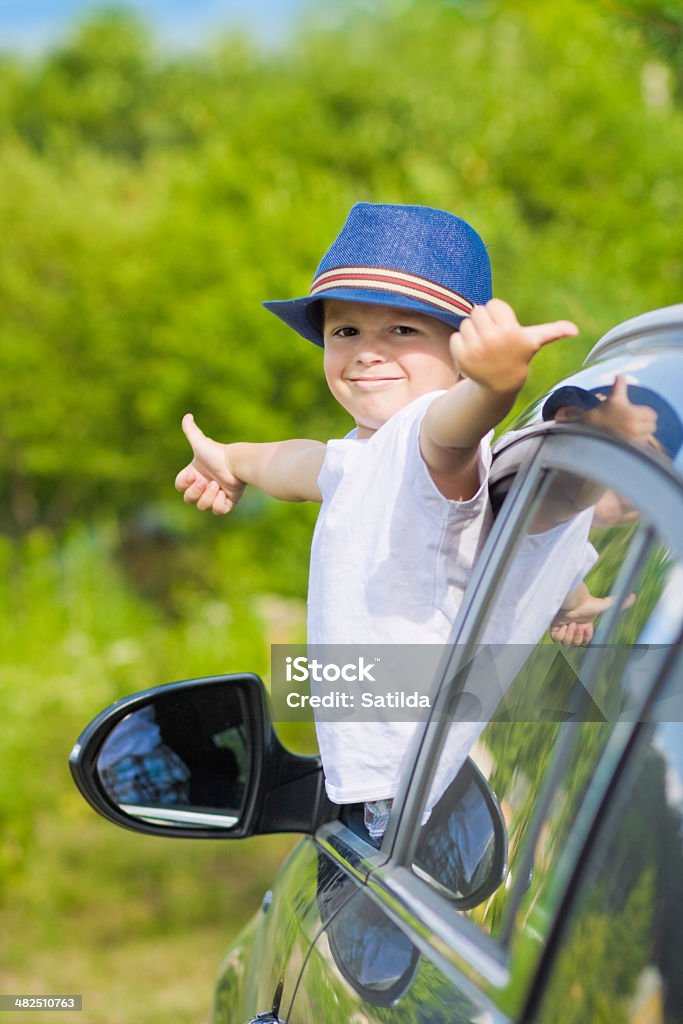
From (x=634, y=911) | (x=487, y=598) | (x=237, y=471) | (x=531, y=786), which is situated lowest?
(x=634, y=911)

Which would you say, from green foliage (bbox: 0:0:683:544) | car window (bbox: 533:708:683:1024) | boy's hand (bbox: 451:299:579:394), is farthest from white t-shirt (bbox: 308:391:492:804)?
green foliage (bbox: 0:0:683:544)

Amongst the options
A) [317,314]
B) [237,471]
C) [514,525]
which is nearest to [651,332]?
[514,525]

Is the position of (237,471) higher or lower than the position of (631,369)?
higher

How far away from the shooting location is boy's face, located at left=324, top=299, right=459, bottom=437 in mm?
1888

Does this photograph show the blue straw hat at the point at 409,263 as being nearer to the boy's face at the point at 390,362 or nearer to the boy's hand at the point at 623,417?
the boy's face at the point at 390,362

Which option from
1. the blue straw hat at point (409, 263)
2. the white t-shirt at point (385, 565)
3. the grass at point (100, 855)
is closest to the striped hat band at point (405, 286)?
the blue straw hat at point (409, 263)

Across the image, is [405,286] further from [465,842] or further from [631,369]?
[465,842]

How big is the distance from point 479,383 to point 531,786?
16.2 inches

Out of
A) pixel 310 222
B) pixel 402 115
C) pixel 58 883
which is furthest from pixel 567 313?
pixel 402 115

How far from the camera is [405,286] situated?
72.1 inches

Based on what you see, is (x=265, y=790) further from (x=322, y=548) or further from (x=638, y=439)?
(x=638, y=439)

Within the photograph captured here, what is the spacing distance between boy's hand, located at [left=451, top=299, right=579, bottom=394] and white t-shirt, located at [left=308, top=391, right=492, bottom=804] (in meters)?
0.24

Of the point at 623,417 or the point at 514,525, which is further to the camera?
the point at 514,525

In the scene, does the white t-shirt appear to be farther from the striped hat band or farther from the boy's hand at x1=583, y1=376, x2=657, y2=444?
the boy's hand at x1=583, y1=376, x2=657, y2=444
